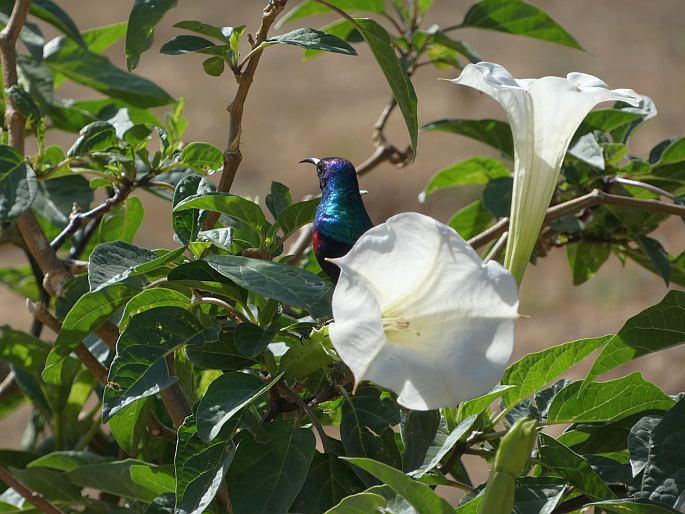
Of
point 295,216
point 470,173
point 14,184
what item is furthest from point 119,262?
point 470,173

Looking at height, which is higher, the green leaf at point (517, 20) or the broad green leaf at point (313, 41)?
the broad green leaf at point (313, 41)

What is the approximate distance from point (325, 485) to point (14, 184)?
0.43m

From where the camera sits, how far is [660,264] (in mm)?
1096

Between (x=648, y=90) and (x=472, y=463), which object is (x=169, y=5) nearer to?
(x=472, y=463)

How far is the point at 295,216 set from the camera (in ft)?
2.62

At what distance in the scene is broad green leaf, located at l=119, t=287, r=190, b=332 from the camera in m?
0.74

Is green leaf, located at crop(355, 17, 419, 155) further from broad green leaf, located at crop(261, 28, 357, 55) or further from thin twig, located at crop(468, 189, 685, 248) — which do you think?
thin twig, located at crop(468, 189, 685, 248)

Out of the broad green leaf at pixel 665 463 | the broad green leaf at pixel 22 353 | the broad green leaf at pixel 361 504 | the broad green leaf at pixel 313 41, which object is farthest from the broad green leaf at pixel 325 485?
the broad green leaf at pixel 22 353

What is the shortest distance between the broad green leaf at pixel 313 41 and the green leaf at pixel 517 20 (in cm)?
54

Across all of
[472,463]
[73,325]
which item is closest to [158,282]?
[73,325]

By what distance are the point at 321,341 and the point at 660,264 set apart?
56 centimetres

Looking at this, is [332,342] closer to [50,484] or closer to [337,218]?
[337,218]

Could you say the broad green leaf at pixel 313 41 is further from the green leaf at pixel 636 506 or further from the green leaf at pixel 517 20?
the green leaf at pixel 517 20

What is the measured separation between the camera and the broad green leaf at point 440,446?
0.66 meters
